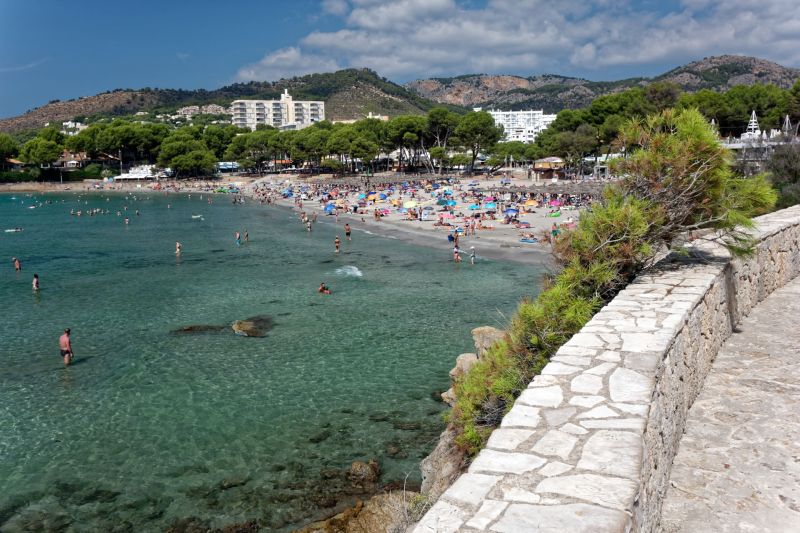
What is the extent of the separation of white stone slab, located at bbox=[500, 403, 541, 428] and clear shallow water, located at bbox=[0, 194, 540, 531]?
3.51 meters

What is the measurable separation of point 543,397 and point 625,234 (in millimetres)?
3608

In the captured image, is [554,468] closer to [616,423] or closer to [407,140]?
[616,423]

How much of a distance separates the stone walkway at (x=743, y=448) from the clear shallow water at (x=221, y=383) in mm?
2810

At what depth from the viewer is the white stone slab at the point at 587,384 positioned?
4.37 meters

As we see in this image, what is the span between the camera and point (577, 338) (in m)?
5.49

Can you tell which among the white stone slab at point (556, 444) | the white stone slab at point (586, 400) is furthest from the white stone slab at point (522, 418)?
the white stone slab at point (586, 400)

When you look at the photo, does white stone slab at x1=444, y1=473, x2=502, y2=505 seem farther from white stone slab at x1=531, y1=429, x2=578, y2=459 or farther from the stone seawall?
white stone slab at x1=531, y1=429, x2=578, y2=459

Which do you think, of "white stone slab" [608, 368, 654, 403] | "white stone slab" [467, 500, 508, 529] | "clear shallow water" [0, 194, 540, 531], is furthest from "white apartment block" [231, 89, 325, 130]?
"white stone slab" [467, 500, 508, 529]

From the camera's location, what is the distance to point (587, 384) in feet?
14.7

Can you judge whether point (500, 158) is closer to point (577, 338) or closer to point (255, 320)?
point (255, 320)

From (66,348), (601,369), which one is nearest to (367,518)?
(601,369)

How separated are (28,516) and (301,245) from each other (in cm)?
3124

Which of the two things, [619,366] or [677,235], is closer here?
[619,366]

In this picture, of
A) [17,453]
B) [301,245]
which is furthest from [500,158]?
[17,453]
